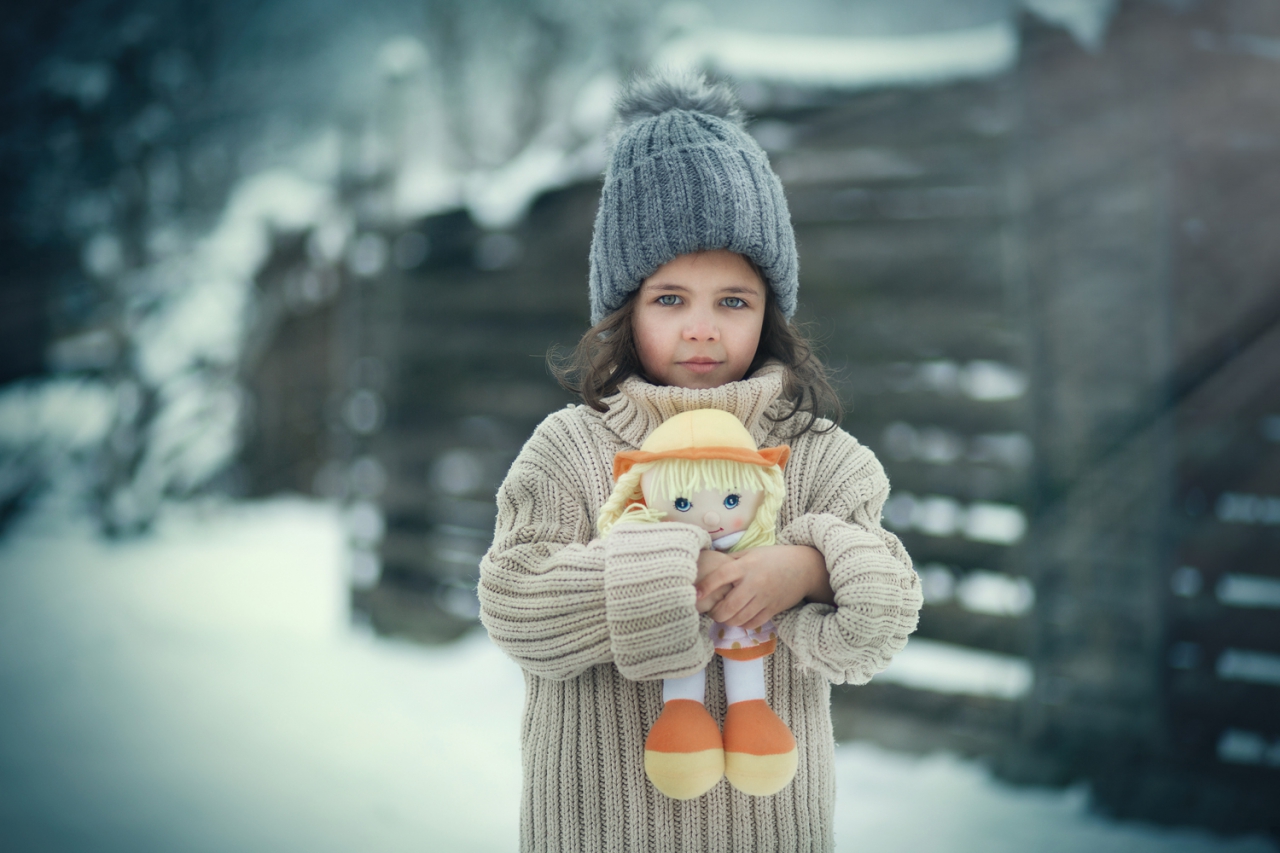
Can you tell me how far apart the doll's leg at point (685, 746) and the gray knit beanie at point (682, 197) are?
17.6 inches

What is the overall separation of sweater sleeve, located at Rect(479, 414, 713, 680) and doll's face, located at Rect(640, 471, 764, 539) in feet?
0.07

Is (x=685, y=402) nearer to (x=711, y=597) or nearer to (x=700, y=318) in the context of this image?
(x=700, y=318)

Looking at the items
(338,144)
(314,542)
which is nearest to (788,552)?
(338,144)

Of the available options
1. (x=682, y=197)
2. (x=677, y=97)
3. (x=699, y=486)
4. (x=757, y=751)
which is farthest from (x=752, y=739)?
(x=677, y=97)

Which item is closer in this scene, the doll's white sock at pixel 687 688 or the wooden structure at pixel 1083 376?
the doll's white sock at pixel 687 688

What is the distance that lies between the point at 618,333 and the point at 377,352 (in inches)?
98.7

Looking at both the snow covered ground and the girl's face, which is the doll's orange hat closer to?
the girl's face

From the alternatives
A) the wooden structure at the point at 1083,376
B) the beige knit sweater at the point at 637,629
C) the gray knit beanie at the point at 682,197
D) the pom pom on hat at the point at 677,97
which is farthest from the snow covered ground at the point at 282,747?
the pom pom on hat at the point at 677,97

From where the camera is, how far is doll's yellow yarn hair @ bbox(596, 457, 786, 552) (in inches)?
30.8

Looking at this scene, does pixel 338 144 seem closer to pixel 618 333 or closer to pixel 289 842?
pixel 289 842

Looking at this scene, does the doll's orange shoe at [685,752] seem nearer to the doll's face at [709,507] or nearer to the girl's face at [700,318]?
the doll's face at [709,507]

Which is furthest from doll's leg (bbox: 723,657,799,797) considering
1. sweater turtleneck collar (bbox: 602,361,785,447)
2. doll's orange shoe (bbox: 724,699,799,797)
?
sweater turtleneck collar (bbox: 602,361,785,447)

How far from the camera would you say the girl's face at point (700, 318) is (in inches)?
35.5

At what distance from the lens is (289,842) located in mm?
2062
